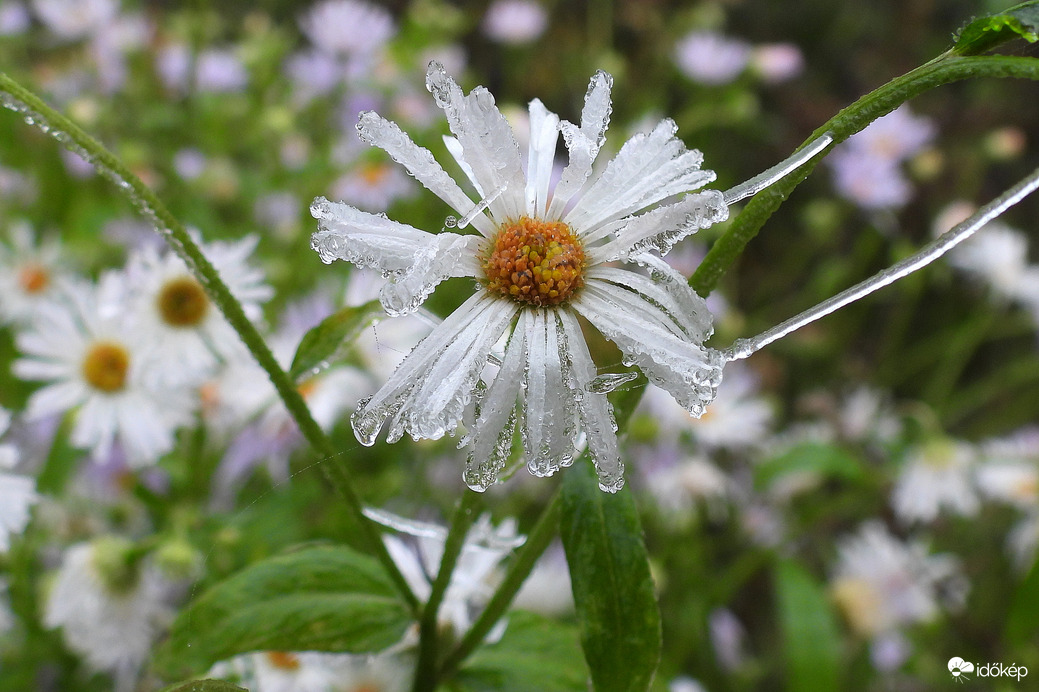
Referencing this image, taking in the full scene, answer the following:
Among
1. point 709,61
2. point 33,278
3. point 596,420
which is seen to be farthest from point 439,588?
point 709,61

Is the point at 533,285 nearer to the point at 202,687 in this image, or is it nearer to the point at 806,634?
the point at 202,687

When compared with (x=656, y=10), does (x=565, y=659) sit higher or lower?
lower

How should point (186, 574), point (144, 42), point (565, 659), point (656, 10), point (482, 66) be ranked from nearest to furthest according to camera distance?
point (565, 659) → point (186, 574) → point (144, 42) → point (656, 10) → point (482, 66)

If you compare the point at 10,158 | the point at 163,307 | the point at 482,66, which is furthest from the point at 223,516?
the point at 482,66

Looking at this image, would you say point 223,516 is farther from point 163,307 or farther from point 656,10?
point 656,10

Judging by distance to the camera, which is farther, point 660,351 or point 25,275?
point 25,275

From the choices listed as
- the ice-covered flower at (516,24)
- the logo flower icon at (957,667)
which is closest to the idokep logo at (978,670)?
the logo flower icon at (957,667)
